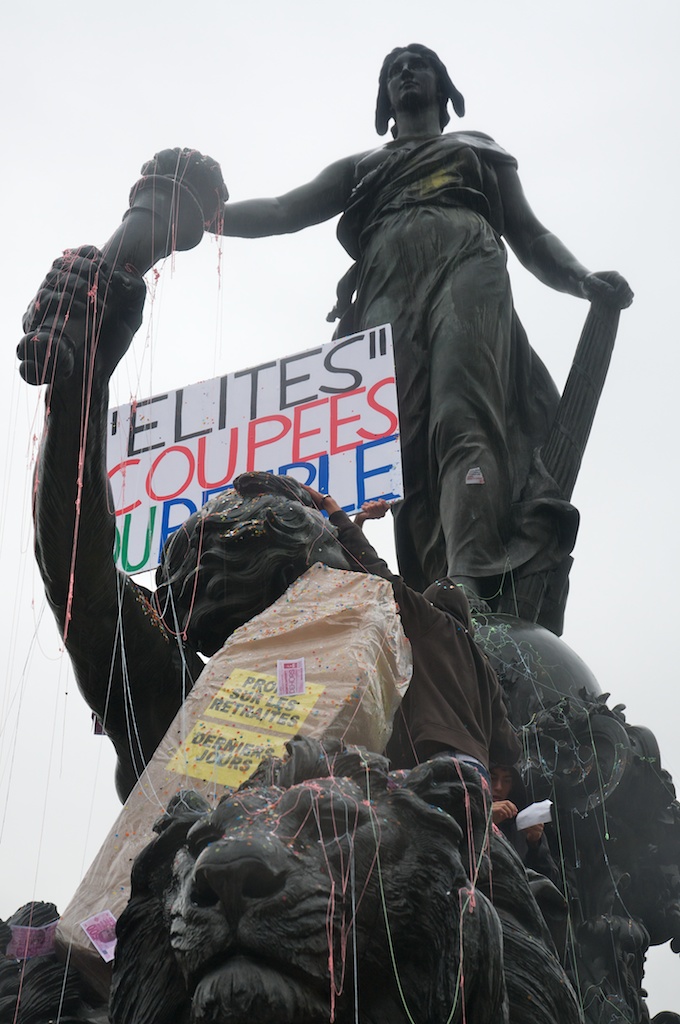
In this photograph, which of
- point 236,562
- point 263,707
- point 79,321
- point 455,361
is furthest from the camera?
point 455,361

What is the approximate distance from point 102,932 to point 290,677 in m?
0.72

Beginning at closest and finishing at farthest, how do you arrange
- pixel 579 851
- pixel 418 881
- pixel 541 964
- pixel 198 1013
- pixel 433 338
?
pixel 198 1013 → pixel 418 881 → pixel 541 964 → pixel 579 851 → pixel 433 338

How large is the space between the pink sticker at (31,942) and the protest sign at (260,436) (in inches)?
125

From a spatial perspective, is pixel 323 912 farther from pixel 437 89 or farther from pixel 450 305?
pixel 437 89

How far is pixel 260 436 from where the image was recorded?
6.56 m

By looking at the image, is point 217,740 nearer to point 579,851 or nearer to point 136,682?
point 136,682

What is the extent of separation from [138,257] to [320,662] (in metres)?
1.11

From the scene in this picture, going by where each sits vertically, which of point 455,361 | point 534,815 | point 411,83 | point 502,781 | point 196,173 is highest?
point 411,83

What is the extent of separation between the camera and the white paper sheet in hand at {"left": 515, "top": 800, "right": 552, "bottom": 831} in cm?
341

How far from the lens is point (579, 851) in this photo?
4.21 metres

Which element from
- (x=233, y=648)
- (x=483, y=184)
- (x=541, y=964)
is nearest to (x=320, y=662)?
(x=233, y=648)

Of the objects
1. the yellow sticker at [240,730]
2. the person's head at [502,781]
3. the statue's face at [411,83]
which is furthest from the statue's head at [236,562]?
the statue's face at [411,83]

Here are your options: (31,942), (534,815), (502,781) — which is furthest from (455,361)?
(31,942)

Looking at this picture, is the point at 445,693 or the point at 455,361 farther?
the point at 455,361
